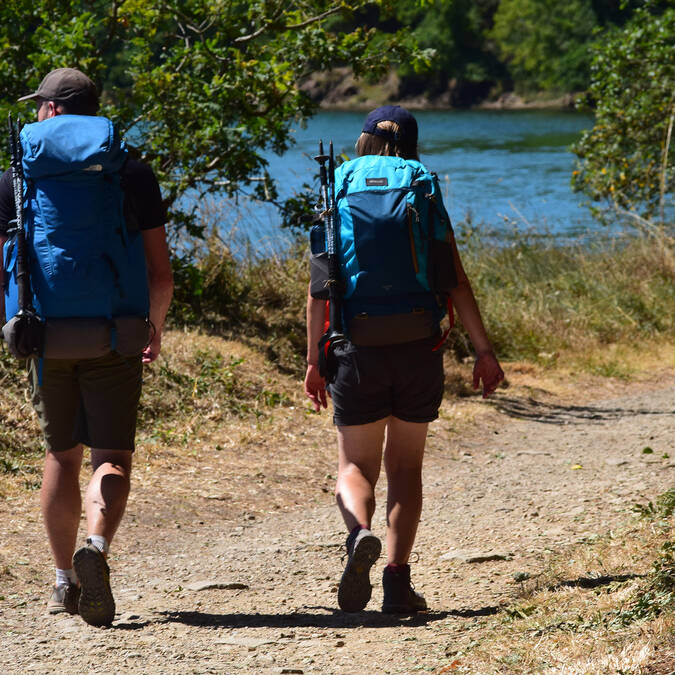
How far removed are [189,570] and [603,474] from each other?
252 centimetres

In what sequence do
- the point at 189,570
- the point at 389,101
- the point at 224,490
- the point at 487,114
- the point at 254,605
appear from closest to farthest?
the point at 254,605 → the point at 189,570 → the point at 224,490 → the point at 487,114 → the point at 389,101

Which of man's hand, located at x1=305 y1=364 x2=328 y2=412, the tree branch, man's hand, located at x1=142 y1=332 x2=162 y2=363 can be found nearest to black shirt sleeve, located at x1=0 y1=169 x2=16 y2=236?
man's hand, located at x1=142 y1=332 x2=162 y2=363

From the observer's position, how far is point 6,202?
3.21m

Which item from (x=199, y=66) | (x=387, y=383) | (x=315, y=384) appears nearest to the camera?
(x=387, y=383)

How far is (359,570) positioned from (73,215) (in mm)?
1357

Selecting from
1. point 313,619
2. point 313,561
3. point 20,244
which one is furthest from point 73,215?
point 313,561

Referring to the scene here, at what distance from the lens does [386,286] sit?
3209 millimetres

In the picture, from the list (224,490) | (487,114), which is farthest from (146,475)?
(487,114)

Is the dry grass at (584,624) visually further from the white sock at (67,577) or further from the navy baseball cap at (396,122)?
the navy baseball cap at (396,122)

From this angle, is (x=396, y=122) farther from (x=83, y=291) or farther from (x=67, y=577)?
(x=67, y=577)

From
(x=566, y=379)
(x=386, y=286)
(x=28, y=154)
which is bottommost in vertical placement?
(x=566, y=379)

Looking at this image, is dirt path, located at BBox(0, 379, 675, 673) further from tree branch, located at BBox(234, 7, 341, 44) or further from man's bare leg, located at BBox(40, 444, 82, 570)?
tree branch, located at BBox(234, 7, 341, 44)

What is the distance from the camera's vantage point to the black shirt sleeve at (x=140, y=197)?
10.5 ft

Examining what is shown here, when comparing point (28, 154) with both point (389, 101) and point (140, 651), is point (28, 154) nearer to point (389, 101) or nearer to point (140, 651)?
point (140, 651)
